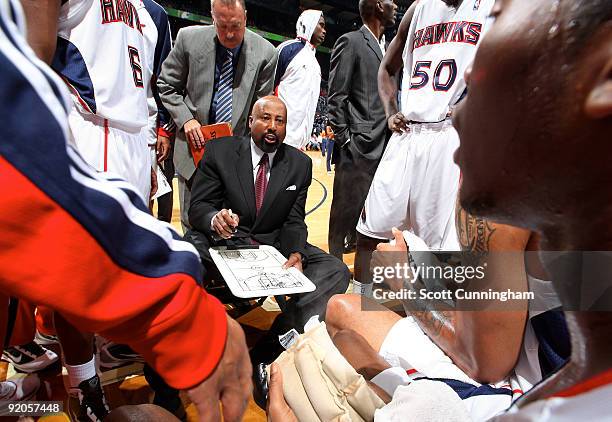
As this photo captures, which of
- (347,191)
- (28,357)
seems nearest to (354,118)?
(347,191)

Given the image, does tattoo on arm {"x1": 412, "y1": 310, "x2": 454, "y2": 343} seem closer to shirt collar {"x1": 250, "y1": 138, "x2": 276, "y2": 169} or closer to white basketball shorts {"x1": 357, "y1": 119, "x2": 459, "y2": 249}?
white basketball shorts {"x1": 357, "y1": 119, "x2": 459, "y2": 249}

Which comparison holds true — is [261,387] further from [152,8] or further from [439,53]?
[152,8]

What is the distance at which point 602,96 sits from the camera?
383 mm

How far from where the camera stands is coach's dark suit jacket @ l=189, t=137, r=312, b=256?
90.6 inches

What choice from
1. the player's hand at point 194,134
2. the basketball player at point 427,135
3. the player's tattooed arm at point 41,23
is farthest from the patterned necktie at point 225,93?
the player's tattooed arm at point 41,23

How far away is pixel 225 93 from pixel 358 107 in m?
1.00

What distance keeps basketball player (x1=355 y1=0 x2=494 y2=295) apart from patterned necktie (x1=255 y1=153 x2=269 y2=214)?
0.61 meters

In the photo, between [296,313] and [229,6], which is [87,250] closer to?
[296,313]

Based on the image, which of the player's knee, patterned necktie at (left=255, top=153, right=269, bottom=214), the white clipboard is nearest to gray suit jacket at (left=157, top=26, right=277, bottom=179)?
patterned necktie at (left=255, top=153, right=269, bottom=214)

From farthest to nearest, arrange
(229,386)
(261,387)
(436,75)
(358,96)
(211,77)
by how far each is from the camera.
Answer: (358,96) < (211,77) < (436,75) < (261,387) < (229,386)

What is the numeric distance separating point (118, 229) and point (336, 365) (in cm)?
78

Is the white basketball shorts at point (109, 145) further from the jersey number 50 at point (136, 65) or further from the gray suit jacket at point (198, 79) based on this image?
the gray suit jacket at point (198, 79)

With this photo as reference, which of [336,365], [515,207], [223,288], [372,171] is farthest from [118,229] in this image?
[372,171]

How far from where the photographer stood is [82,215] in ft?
1.75
